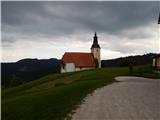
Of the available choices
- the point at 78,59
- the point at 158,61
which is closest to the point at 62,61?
the point at 78,59

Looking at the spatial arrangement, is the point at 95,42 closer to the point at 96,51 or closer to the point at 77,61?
the point at 96,51

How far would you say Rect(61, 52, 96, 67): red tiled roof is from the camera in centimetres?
8288

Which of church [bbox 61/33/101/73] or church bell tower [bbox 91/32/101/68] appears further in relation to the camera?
church bell tower [bbox 91/32/101/68]

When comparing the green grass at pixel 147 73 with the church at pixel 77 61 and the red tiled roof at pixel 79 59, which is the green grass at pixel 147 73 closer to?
the church at pixel 77 61

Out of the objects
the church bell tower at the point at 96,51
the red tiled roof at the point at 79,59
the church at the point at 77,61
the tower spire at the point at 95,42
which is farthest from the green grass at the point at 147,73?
the tower spire at the point at 95,42

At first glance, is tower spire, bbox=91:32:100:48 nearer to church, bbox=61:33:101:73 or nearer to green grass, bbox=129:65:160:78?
church, bbox=61:33:101:73

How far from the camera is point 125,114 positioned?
550 inches

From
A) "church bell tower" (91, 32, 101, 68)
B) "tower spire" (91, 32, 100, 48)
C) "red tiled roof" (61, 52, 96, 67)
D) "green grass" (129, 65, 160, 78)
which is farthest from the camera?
"tower spire" (91, 32, 100, 48)

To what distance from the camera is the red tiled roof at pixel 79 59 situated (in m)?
82.9

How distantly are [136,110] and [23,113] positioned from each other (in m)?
5.57

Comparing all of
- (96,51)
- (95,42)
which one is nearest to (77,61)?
(96,51)

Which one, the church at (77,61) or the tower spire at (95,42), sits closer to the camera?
the church at (77,61)

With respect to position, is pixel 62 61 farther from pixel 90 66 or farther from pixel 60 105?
pixel 60 105

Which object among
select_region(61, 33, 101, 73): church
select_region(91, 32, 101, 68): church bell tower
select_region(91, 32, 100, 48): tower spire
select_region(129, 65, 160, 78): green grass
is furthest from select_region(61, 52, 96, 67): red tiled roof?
select_region(129, 65, 160, 78): green grass
